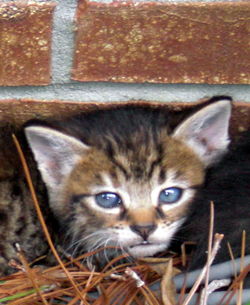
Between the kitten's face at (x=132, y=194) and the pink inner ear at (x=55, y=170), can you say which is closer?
the kitten's face at (x=132, y=194)

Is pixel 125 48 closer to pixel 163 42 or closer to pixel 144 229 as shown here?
pixel 163 42

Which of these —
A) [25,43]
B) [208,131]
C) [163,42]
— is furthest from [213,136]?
[25,43]

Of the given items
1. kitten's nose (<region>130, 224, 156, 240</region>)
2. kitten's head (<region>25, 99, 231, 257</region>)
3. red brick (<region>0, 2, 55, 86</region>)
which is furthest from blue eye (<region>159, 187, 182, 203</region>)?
red brick (<region>0, 2, 55, 86</region>)

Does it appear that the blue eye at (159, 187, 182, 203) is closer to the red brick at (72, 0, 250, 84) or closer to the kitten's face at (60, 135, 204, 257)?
the kitten's face at (60, 135, 204, 257)

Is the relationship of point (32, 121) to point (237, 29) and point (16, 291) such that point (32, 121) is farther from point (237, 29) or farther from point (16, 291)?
point (237, 29)

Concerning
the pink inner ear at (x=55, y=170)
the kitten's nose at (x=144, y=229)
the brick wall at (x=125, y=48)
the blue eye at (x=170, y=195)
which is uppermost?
the brick wall at (x=125, y=48)

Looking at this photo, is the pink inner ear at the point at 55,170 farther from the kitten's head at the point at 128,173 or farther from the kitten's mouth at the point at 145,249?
the kitten's mouth at the point at 145,249

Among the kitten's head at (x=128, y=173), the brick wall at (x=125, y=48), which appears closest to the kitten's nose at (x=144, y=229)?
the kitten's head at (x=128, y=173)
